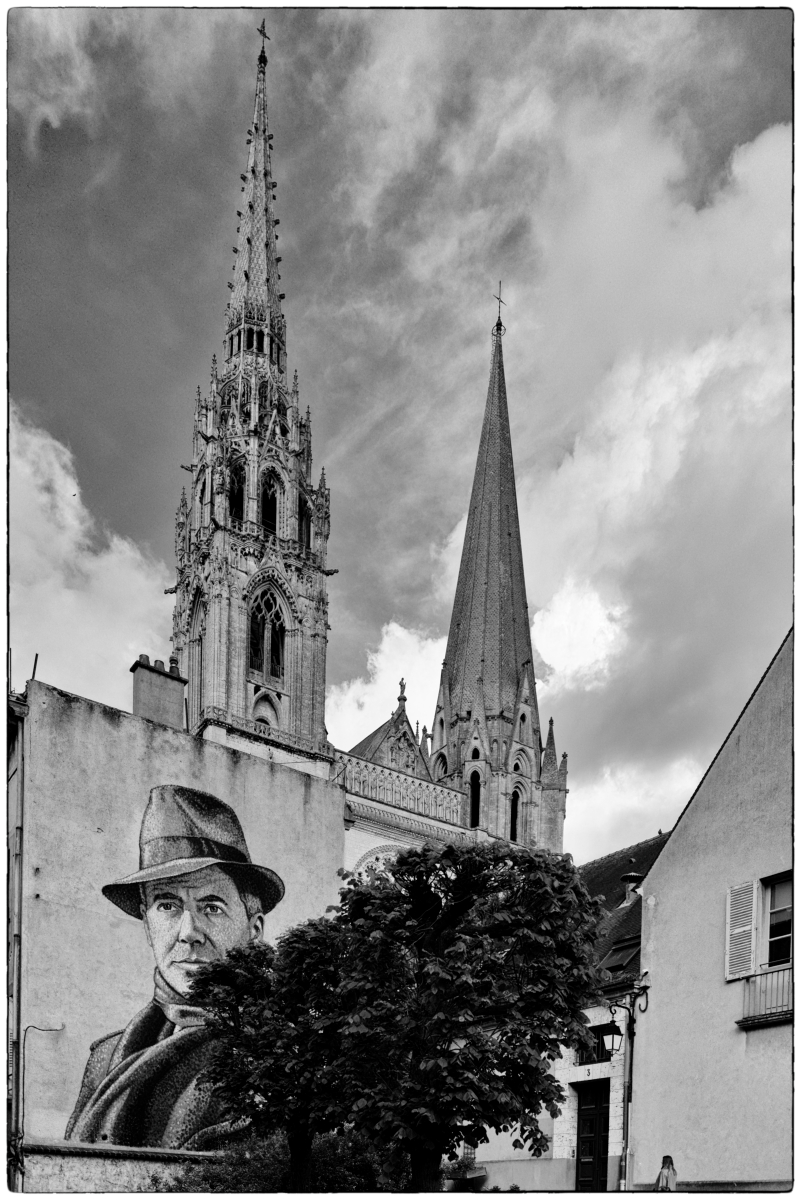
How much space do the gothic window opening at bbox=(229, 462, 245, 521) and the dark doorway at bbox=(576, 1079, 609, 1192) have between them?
43415 mm

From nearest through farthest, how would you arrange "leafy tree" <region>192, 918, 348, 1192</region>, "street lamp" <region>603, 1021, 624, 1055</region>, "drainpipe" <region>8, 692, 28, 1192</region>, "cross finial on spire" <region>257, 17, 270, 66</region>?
1. "cross finial on spire" <region>257, 17, 270, 66</region>
2. "leafy tree" <region>192, 918, 348, 1192</region>
3. "street lamp" <region>603, 1021, 624, 1055</region>
4. "drainpipe" <region>8, 692, 28, 1192</region>

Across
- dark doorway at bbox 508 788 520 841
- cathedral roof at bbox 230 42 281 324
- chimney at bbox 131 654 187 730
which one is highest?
cathedral roof at bbox 230 42 281 324

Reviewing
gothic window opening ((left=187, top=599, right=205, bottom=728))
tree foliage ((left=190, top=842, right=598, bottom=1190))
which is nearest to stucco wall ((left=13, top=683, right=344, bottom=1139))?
tree foliage ((left=190, top=842, right=598, bottom=1190))

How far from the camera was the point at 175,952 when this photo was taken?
25.7 meters

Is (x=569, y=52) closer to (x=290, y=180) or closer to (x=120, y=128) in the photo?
(x=120, y=128)

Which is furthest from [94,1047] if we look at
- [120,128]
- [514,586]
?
[514,586]

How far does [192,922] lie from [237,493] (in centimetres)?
3881

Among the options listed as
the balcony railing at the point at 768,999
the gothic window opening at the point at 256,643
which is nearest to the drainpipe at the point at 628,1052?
the balcony railing at the point at 768,999

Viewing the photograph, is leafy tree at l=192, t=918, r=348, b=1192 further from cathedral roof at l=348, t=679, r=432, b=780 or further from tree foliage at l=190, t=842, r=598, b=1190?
cathedral roof at l=348, t=679, r=432, b=780

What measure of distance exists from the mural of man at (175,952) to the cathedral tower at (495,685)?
3544 centimetres

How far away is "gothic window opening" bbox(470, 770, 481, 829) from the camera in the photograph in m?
65.8

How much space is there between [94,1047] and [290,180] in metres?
16.4

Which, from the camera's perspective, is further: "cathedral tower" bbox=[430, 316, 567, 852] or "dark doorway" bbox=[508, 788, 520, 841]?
"cathedral tower" bbox=[430, 316, 567, 852]

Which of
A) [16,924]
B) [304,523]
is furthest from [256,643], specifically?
[16,924]
